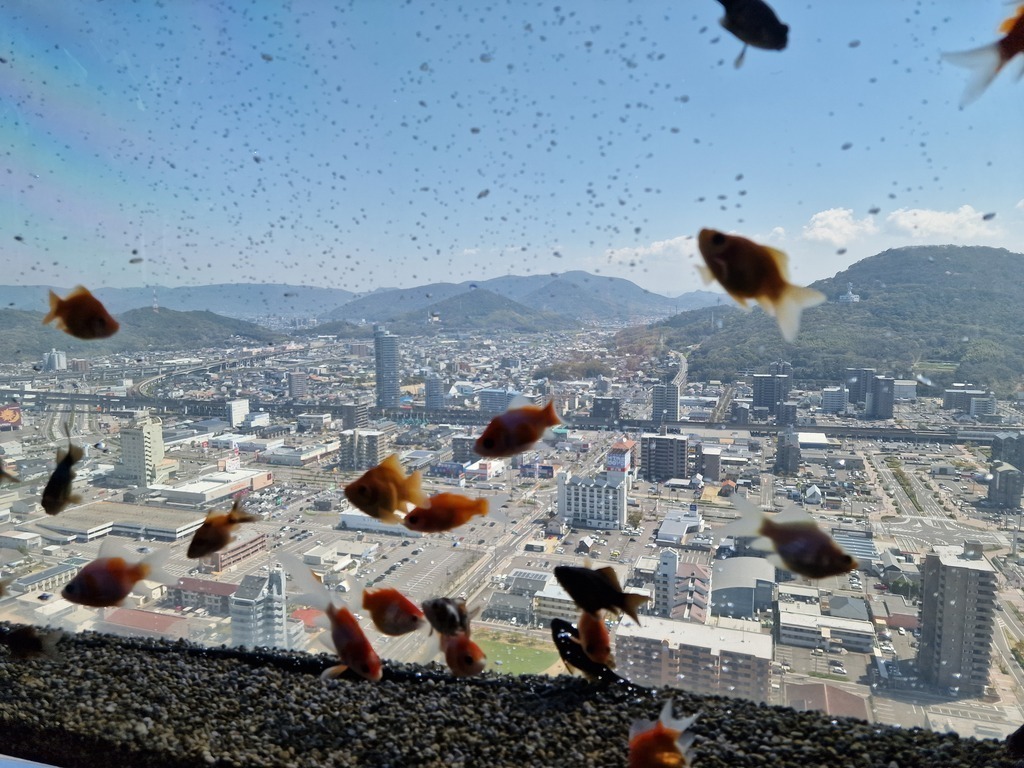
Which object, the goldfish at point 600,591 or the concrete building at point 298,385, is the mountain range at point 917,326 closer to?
the goldfish at point 600,591

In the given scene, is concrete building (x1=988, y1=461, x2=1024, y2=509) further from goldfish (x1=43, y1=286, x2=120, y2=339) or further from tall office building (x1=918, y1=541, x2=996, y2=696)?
goldfish (x1=43, y1=286, x2=120, y2=339)

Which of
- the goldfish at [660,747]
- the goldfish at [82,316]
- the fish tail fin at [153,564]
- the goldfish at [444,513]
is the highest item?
the goldfish at [82,316]

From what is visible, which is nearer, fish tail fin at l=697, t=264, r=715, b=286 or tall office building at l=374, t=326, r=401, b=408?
fish tail fin at l=697, t=264, r=715, b=286

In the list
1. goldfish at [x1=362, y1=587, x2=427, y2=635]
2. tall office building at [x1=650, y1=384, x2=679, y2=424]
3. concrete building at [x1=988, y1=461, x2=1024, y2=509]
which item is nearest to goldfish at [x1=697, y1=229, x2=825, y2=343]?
goldfish at [x1=362, y1=587, x2=427, y2=635]

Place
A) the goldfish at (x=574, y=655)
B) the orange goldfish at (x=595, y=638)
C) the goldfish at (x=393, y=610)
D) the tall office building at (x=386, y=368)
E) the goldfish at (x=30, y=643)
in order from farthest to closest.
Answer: the tall office building at (x=386, y=368) → the goldfish at (x=30, y=643) → the goldfish at (x=574, y=655) → the orange goldfish at (x=595, y=638) → the goldfish at (x=393, y=610)

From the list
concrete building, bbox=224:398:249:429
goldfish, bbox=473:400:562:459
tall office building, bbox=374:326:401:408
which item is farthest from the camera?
concrete building, bbox=224:398:249:429

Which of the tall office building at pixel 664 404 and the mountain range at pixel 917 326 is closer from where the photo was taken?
the mountain range at pixel 917 326

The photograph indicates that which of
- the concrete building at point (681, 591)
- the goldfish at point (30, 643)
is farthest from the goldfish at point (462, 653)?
the goldfish at point (30, 643)
